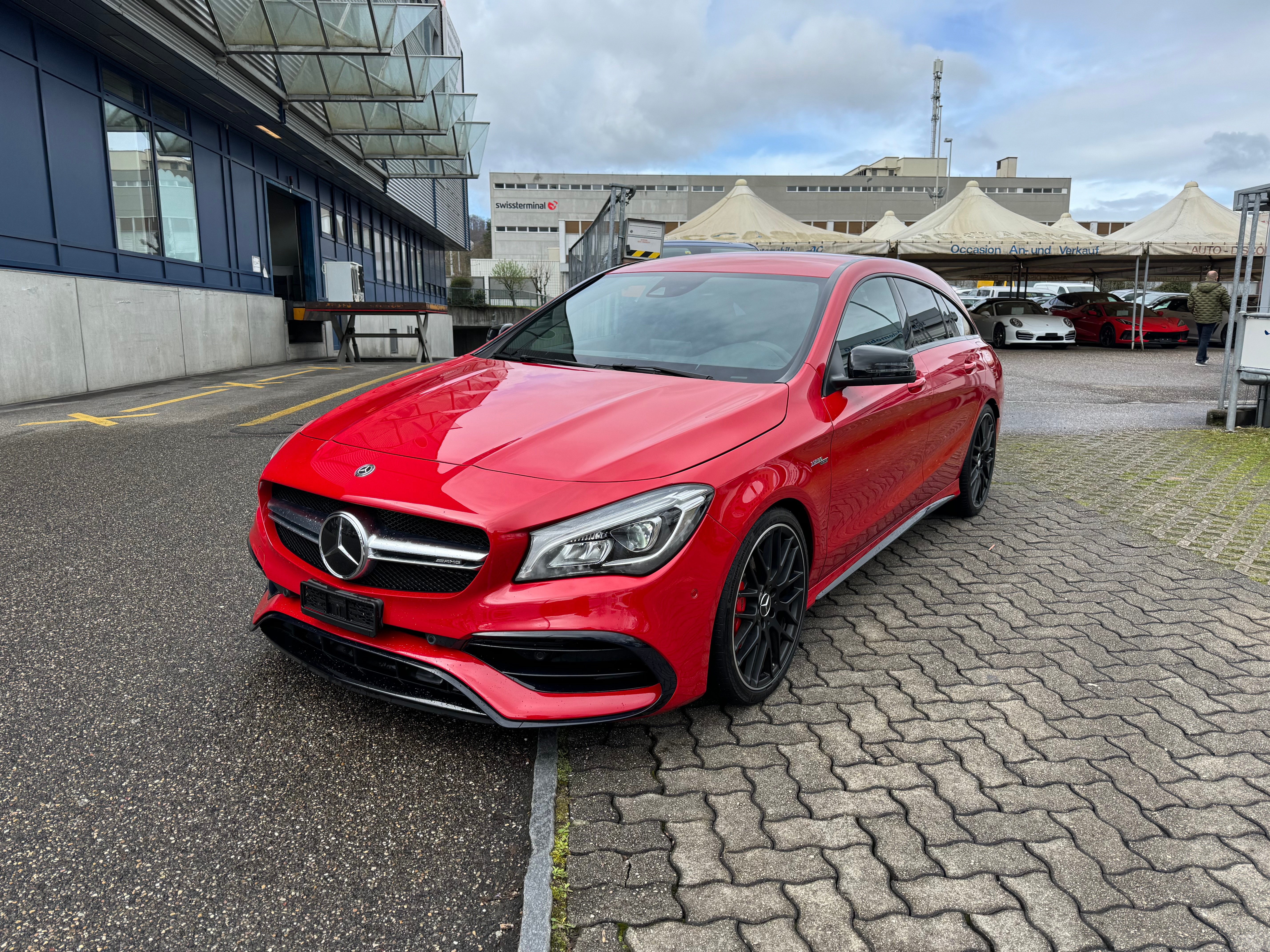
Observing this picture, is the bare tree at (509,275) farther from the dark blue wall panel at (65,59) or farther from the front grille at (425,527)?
the front grille at (425,527)

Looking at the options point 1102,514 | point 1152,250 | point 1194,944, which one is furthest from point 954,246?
point 1194,944

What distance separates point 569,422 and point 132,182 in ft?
45.6

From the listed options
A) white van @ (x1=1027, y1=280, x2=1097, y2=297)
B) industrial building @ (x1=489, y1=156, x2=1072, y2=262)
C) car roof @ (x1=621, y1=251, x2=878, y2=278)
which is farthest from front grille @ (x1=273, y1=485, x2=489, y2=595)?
industrial building @ (x1=489, y1=156, x2=1072, y2=262)

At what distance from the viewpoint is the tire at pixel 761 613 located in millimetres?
2672

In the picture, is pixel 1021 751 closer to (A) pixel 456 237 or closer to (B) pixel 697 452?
(B) pixel 697 452

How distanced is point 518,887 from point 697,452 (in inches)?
50.4

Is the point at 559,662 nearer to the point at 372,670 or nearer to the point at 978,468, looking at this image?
the point at 372,670

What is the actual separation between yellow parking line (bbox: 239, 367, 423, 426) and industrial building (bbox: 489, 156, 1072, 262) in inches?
2559

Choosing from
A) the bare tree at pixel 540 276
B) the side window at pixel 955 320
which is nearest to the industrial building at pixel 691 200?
the bare tree at pixel 540 276

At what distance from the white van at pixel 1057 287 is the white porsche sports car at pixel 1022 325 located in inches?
425

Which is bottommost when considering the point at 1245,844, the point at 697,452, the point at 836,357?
the point at 1245,844

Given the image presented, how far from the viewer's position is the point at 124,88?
1330 cm

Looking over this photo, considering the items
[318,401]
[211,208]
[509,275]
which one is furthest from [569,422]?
[509,275]

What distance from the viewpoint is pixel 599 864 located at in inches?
85.2
